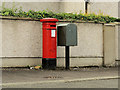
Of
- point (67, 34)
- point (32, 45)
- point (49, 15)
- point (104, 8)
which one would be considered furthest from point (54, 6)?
point (67, 34)

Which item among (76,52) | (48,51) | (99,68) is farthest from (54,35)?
A: (99,68)

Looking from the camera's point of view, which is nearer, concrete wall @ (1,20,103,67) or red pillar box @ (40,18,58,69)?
red pillar box @ (40,18,58,69)

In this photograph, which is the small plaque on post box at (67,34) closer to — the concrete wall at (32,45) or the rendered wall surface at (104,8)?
the concrete wall at (32,45)

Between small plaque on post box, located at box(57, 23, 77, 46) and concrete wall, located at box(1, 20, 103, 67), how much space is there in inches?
38.1

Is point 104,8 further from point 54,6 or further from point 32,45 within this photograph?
point 32,45

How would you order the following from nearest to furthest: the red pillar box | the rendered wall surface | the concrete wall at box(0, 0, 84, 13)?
the red pillar box → the rendered wall surface → the concrete wall at box(0, 0, 84, 13)

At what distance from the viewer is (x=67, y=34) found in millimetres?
12664

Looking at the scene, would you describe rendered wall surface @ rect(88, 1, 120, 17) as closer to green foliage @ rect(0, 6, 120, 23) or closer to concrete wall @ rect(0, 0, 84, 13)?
concrete wall @ rect(0, 0, 84, 13)

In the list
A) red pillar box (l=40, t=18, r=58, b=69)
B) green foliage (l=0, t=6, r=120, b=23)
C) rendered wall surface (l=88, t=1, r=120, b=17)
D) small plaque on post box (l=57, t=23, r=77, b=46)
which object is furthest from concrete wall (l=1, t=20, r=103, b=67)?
rendered wall surface (l=88, t=1, r=120, b=17)

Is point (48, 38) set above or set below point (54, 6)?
below

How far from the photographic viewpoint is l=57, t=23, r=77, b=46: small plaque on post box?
1266cm

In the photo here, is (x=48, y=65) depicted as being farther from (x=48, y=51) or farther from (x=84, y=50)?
(x=84, y=50)

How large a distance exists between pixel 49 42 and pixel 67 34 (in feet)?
2.41

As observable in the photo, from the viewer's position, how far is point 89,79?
10.1 meters
